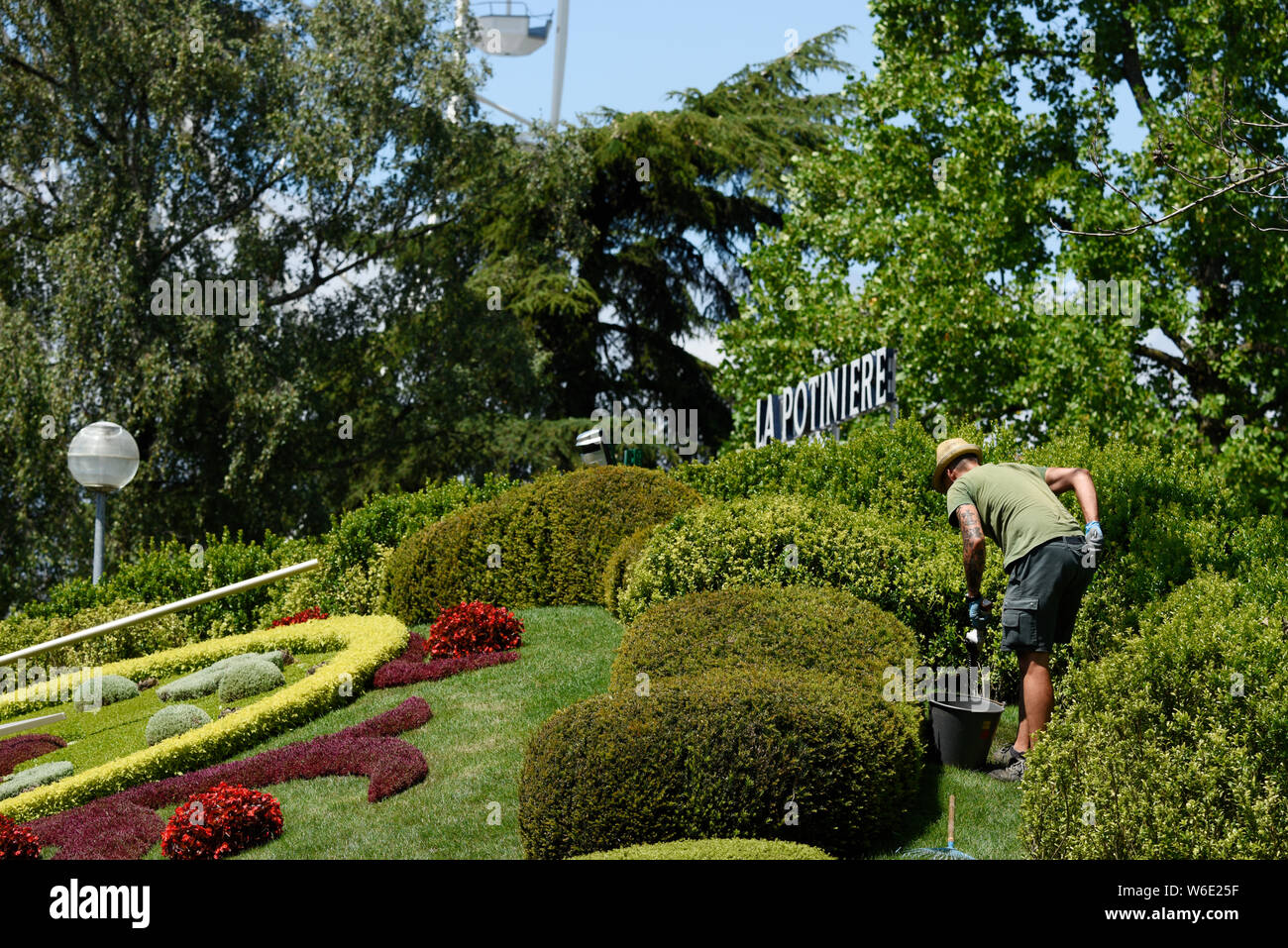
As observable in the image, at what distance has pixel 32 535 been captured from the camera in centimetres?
2322

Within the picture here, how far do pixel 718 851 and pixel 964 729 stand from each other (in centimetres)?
316

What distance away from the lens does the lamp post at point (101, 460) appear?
14164 millimetres

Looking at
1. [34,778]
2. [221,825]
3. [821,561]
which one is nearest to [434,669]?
[34,778]

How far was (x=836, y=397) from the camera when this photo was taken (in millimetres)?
14594

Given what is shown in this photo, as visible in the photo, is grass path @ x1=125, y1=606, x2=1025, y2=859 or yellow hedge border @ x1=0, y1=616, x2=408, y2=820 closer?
grass path @ x1=125, y1=606, x2=1025, y2=859

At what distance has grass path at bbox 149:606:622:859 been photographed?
22.7 feet

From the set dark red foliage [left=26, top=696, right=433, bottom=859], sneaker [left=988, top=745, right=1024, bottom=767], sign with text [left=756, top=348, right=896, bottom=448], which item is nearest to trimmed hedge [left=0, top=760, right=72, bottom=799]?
dark red foliage [left=26, top=696, right=433, bottom=859]

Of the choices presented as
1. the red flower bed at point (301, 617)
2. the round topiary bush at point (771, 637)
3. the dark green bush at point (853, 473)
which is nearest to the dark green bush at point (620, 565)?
the dark green bush at point (853, 473)

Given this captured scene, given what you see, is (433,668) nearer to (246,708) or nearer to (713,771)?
(246,708)

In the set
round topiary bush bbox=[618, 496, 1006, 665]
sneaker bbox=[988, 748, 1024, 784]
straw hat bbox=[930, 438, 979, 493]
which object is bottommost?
sneaker bbox=[988, 748, 1024, 784]

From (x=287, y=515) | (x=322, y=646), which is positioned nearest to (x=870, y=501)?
(x=322, y=646)

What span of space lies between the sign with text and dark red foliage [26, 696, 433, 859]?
6.89 metres

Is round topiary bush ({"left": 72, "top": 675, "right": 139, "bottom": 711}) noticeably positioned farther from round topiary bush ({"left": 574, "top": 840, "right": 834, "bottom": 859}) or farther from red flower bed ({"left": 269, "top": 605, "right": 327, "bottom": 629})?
round topiary bush ({"left": 574, "top": 840, "right": 834, "bottom": 859})

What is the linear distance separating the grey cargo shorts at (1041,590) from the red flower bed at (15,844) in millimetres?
6245
